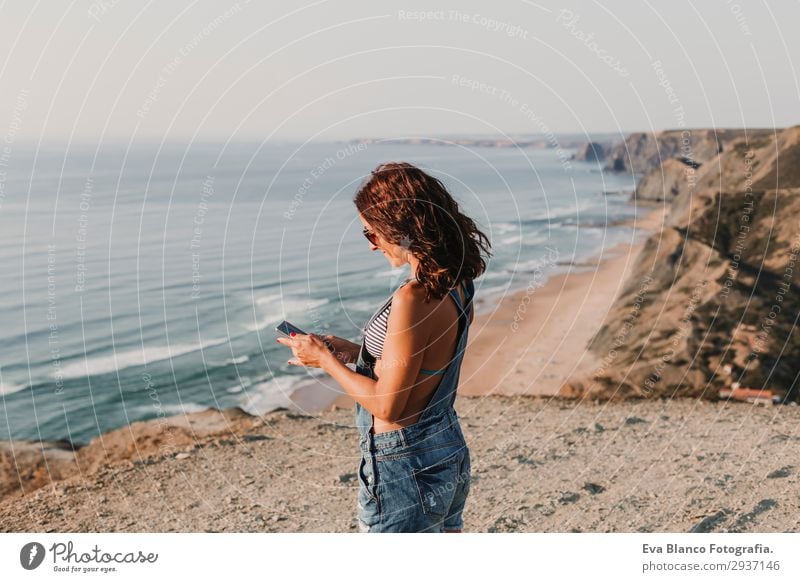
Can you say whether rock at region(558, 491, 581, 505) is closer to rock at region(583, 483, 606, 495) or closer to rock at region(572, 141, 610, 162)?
rock at region(583, 483, 606, 495)

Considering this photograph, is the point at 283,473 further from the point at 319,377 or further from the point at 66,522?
the point at 319,377

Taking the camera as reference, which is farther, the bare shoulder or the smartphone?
the smartphone

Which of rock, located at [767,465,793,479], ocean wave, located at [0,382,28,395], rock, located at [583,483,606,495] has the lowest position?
ocean wave, located at [0,382,28,395]

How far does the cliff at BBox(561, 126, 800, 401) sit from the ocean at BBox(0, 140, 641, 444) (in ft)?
11.8

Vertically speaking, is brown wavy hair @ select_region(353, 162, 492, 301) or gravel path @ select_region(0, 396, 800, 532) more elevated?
brown wavy hair @ select_region(353, 162, 492, 301)

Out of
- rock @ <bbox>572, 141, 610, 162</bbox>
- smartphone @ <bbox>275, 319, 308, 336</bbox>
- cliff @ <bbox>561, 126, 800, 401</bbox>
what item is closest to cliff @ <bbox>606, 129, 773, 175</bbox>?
rock @ <bbox>572, 141, 610, 162</bbox>

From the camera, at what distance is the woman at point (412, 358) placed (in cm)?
293

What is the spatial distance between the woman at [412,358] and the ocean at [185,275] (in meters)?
6.99

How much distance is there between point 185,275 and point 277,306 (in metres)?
4.27

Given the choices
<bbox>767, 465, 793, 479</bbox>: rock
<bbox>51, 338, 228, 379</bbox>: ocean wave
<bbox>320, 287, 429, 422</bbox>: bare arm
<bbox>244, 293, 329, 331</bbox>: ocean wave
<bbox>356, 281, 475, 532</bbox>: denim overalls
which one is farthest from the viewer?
<bbox>244, 293, 329, 331</bbox>: ocean wave

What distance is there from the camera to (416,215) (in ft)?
10.0

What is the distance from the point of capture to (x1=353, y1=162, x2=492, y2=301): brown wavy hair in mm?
3047

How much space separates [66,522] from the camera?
238 inches

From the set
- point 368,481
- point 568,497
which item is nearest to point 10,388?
point 568,497
